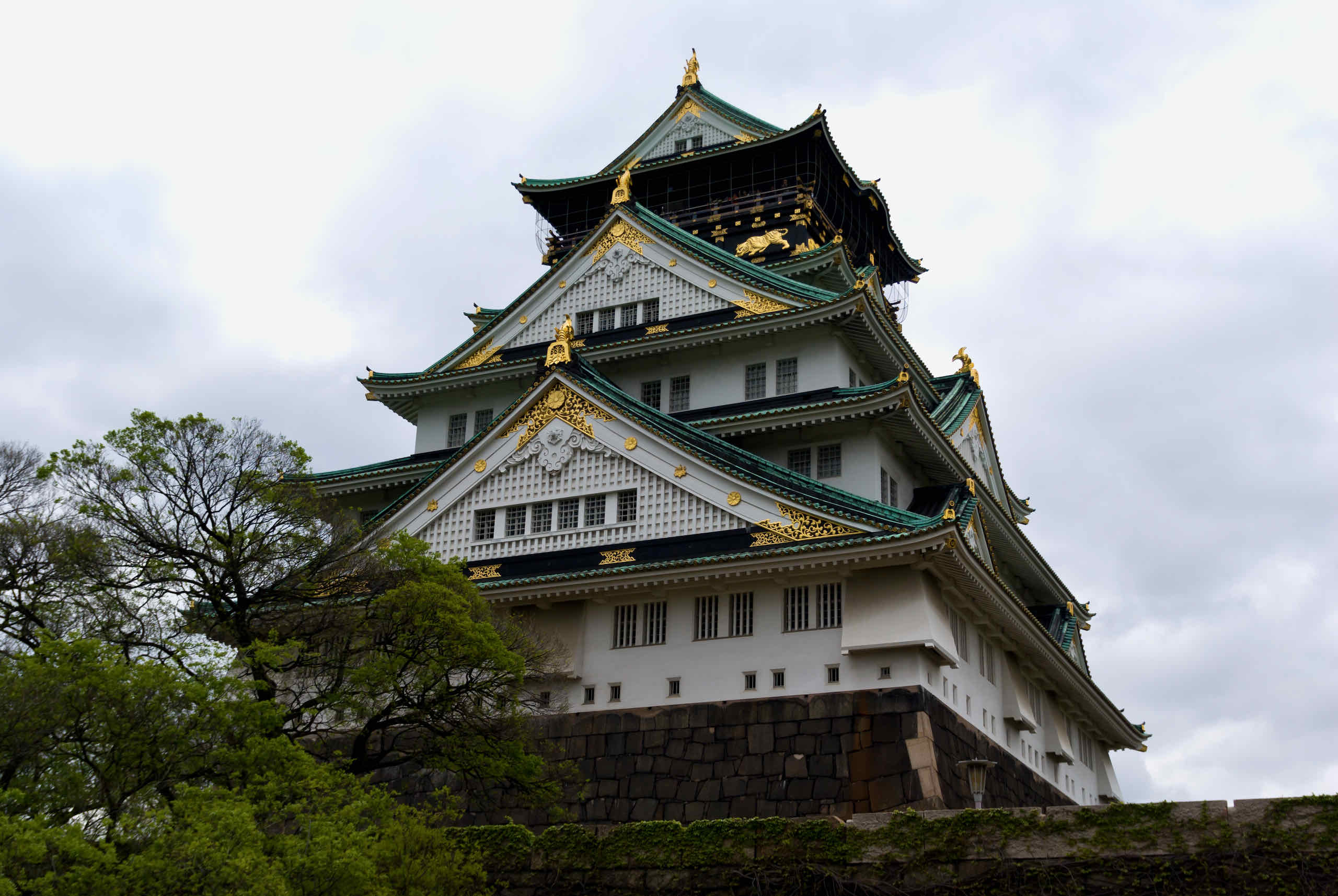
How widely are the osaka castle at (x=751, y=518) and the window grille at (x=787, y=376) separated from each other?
0.06 meters

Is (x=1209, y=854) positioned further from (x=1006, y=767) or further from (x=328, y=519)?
(x=328, y=519)

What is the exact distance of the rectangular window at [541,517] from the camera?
105 feet

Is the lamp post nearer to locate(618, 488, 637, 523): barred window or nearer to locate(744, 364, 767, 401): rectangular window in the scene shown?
locate(618, 488, 637, 523): barred window

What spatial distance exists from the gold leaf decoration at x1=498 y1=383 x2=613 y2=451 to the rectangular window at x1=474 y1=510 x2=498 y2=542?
69.3 inches

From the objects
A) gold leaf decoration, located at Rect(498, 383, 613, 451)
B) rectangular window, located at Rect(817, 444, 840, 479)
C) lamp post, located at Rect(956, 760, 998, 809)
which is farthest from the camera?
rectangular window, located at Rect(817, 444, 840, 479)

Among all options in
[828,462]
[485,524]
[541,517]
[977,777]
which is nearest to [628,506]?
[541,517]

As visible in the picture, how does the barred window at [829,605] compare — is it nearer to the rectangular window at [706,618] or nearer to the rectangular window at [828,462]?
the rectangular window at [706,618]

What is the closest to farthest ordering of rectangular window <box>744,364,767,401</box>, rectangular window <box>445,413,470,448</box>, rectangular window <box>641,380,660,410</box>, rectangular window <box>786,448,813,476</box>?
1. rectangular window <box>786,448,813,476</box>
2. rectangular window <box>744,364,767,401</box>
3. rectangular window <box>641,380,660,410</box>
4. rectangular window <box>445,413,470,448</box>

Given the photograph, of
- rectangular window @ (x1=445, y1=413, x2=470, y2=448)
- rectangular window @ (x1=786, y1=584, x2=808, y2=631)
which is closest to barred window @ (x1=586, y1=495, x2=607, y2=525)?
rectangular window @ (x1=786, y1=584, x2=808, y2=631)

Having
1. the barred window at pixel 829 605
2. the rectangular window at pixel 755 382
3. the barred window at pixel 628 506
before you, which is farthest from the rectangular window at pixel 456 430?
the barred window at pixel 829 605

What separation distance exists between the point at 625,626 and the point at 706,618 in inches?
77.5

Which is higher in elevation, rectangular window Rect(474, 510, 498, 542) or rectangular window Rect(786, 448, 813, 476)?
rectangular window Rect(786, 448, 813, 476)

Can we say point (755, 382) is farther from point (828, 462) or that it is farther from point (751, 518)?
point (751, 518)

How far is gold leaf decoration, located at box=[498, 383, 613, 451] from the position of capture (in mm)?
32219
